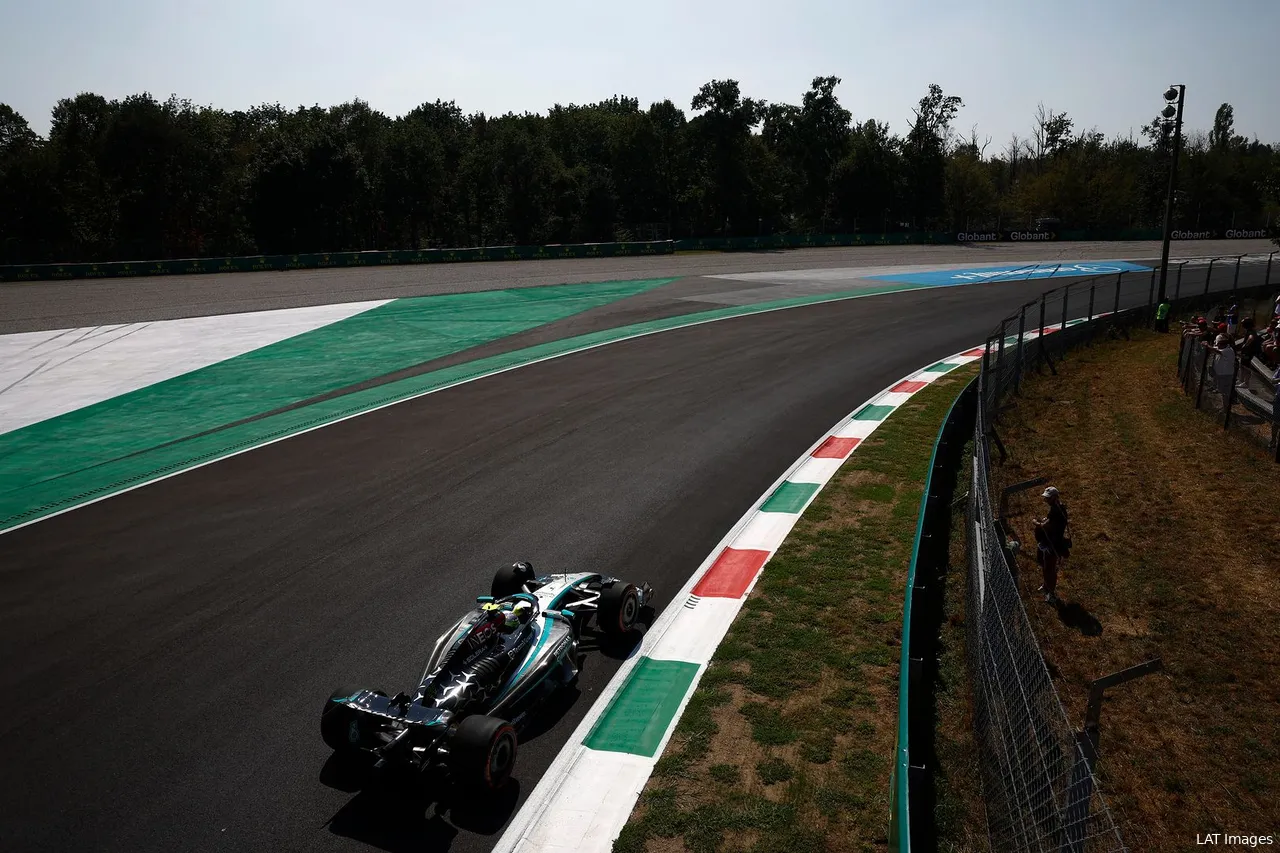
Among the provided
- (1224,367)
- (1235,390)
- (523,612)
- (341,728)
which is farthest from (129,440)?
(1235,390)

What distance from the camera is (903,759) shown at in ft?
16.6

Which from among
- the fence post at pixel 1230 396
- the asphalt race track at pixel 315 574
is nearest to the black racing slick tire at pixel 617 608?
the asphalt race track at pixel 315 574

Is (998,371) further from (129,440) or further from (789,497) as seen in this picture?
(129,440)

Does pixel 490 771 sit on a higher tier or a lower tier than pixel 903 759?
lower

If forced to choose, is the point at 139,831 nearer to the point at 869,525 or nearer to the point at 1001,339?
the point at 869,525

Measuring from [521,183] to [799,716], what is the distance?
7054 cm

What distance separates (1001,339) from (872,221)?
207 ft

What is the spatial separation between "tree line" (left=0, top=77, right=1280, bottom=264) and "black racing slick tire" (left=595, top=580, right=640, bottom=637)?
60.2 m

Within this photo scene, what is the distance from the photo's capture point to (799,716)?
7094mm

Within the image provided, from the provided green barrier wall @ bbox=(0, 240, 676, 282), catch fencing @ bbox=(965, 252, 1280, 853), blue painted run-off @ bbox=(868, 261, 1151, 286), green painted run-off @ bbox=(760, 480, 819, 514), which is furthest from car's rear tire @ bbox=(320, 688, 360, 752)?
green barrier wall @ bbox=(0, 240, 676, 282)

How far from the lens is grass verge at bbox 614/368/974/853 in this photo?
19.3 feet

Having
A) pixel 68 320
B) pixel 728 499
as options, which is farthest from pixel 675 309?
pixel 68 320

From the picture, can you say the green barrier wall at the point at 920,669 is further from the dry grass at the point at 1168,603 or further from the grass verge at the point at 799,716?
the dry grass at the point at 1168,603

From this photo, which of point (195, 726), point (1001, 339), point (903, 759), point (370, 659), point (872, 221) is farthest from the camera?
point (872, 221)
